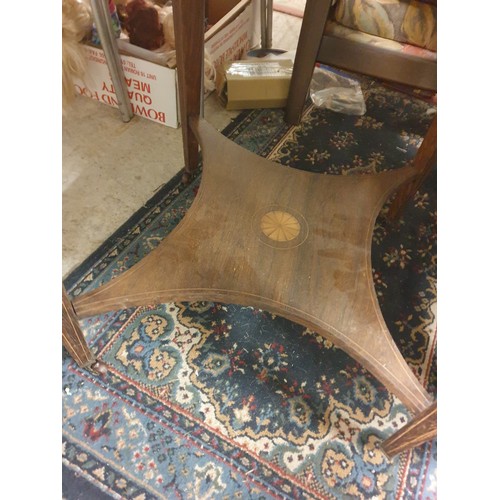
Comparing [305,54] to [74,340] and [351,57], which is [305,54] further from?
[74,340]

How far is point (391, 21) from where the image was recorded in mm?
1089

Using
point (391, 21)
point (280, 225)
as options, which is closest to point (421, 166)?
point (280, 225)

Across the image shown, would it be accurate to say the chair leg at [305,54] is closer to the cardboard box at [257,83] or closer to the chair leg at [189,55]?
the cardboard box at [257,83]

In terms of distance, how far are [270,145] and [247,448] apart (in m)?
0.87

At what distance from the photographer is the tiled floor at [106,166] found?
1029 mm

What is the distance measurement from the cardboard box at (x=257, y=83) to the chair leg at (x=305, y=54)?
0.08 metres

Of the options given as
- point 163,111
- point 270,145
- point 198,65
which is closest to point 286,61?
point 270,145

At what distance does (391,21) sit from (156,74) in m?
0.66

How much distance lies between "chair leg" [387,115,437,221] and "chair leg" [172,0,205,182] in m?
0.52

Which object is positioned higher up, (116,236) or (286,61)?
(286,61)

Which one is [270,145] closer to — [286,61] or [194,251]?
[286,61]

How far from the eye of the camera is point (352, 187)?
897 millimetres
